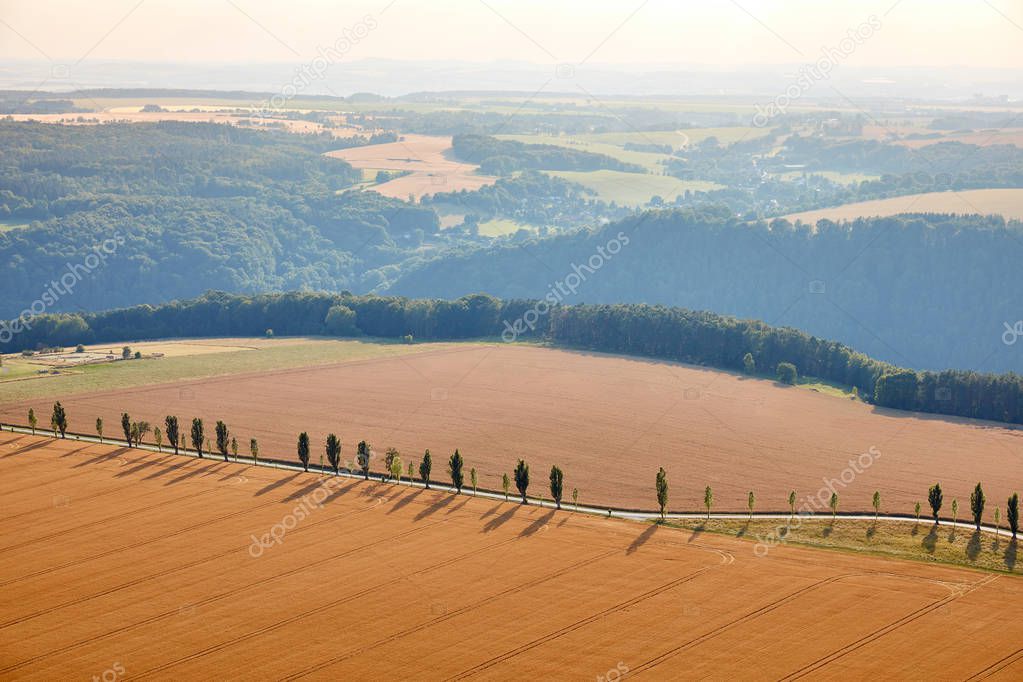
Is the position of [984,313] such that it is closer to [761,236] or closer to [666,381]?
[761,236]

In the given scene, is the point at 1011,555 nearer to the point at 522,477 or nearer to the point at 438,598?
the point at 522,477

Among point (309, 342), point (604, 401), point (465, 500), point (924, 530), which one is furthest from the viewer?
point (309, 342)

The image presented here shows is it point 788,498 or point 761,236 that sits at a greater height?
point 761,236

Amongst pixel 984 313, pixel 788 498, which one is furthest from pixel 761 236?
pixel 788 498

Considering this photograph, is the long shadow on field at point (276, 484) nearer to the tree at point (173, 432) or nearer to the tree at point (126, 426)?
the tree at point (173, 432)

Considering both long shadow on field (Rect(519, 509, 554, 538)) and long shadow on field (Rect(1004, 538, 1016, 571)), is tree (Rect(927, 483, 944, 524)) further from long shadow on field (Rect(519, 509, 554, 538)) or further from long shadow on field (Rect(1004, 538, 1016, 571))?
long shadow on field (Rect(519, 509, 554, 538))

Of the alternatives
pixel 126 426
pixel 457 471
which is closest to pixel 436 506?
pixel 457 471

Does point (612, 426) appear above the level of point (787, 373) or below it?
below
